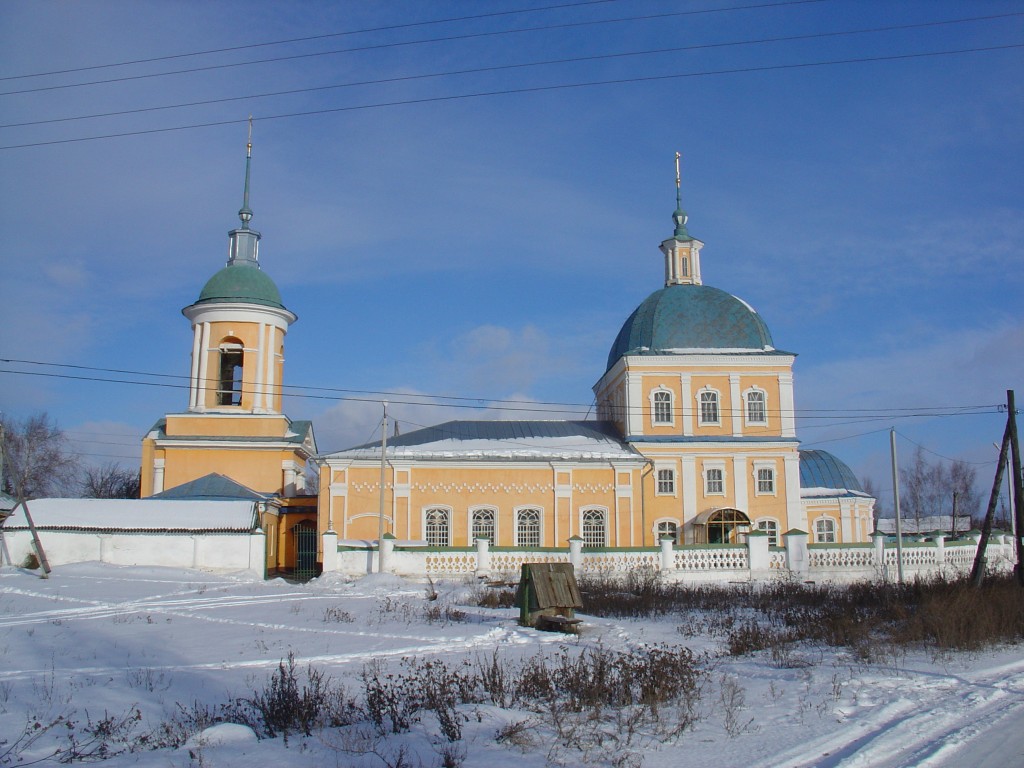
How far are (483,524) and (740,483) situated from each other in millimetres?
9381

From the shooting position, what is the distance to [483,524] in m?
29.4

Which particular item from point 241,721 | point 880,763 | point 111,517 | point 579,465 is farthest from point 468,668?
point 579,465

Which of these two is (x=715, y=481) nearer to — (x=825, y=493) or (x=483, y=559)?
(x=825, y=493)

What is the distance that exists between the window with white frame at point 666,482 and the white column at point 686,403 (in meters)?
1.59

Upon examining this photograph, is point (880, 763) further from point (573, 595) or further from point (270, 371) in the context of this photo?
point (270, 371)

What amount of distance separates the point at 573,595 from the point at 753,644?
132 inches

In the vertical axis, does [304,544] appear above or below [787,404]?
below

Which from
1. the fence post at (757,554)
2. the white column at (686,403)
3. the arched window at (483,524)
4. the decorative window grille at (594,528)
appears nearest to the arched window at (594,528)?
the decorative window grille at (594,528)

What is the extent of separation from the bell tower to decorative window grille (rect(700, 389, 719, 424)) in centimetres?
1455

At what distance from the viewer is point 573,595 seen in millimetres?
13836

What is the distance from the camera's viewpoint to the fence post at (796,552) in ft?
75.8

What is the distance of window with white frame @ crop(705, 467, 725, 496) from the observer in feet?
103

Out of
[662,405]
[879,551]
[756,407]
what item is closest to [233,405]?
[662,405]

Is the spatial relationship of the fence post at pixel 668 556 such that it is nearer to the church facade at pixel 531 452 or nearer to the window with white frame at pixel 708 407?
the church facade at pixel 531 452
